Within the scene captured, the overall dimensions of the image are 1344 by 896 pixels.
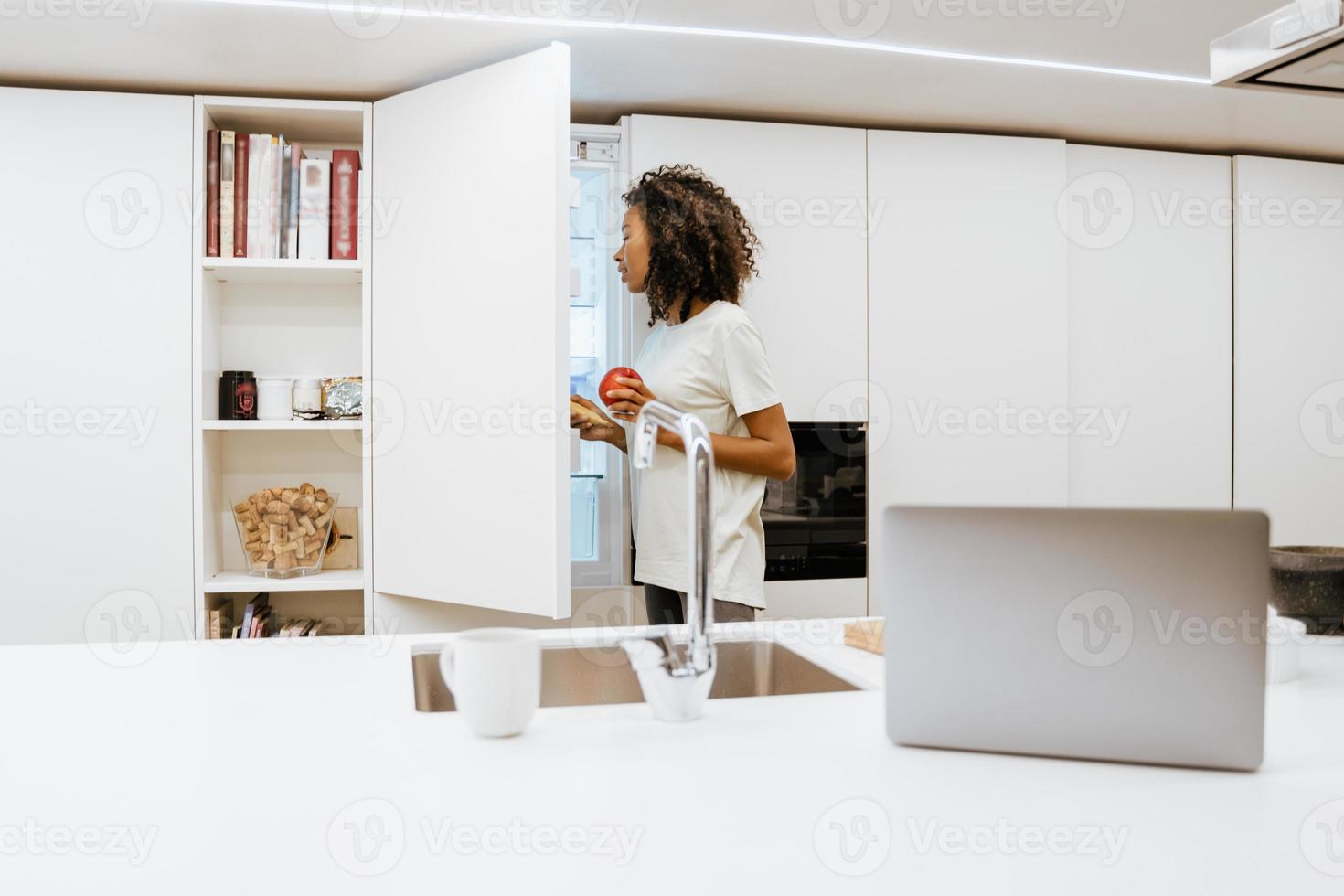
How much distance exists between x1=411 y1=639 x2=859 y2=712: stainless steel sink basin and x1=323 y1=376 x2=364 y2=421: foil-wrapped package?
141 centimetres

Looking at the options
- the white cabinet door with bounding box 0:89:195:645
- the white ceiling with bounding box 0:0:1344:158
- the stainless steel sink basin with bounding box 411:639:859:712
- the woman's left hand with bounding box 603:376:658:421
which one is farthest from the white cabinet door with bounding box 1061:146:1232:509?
the white cabinet door with bounding box 0:89:195:645

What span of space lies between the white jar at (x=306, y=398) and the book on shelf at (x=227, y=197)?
0.38 m

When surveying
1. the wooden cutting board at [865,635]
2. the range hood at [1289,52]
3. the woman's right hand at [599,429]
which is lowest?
the wooden cutting board at [865,635]

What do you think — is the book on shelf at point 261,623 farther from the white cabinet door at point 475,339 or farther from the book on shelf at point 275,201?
the book on shelf at point 275,201

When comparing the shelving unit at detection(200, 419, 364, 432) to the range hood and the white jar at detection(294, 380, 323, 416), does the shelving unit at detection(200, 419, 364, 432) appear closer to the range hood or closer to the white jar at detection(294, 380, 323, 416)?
the white jar at detection(294, 380, 323, 416)

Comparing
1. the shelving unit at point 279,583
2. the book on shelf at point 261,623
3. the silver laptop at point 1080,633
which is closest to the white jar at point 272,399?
the shelving unit at point 279,583

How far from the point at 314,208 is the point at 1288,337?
10.2 feet

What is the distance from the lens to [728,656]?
145cm

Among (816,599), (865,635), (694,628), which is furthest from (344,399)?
(694,628)

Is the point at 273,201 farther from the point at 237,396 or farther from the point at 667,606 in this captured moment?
the point at 667,606

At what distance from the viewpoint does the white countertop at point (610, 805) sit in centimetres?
69

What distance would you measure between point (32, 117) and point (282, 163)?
1.97 ft

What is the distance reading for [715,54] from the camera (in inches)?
89.0

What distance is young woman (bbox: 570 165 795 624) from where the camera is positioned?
2092 mm
